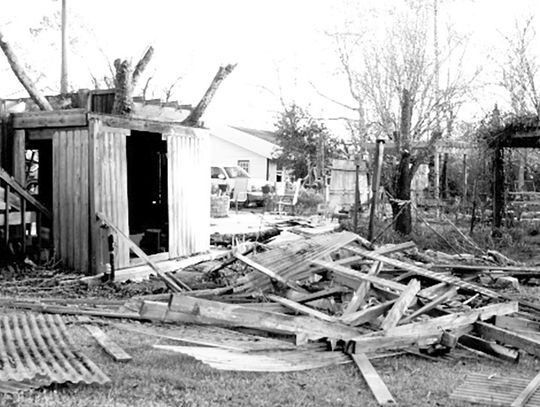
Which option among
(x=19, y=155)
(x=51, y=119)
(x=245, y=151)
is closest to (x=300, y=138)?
(x=245, y=151)

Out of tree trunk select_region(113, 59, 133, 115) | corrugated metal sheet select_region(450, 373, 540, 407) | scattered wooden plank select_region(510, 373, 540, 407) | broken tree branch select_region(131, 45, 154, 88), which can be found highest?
broken tree branch select_region(131, 45, 154, 88)

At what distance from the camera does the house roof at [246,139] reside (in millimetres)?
39125

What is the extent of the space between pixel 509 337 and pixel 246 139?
34522 millimetres

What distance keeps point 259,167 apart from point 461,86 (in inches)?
838

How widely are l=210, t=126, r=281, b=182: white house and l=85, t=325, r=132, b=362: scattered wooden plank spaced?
107ft

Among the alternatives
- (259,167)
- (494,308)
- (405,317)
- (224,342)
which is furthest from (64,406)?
(259,167)

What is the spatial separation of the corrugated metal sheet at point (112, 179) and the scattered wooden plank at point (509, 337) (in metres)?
6.45

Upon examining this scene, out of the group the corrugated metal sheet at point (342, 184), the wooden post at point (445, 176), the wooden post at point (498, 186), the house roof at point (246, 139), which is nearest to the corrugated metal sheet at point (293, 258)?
the wooden post at point (498, 186)

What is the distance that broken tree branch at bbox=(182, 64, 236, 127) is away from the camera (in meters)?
12.6

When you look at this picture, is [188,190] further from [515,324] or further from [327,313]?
[515,324]

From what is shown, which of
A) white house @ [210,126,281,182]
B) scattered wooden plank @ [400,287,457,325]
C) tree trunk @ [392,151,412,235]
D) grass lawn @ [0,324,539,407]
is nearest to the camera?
grass lawn @ [0,324,539,407]

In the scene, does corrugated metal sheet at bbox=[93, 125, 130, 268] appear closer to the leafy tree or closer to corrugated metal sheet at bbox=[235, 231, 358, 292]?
corrugated metal sheet at bbox=[235, 231, 358, 292]

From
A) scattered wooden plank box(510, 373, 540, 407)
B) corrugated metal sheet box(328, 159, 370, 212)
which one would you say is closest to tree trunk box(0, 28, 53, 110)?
scattered wooden plank box(510, 373, 540, 407)

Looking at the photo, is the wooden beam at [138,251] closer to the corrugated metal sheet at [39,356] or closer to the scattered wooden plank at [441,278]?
the corrugated metal sheet at [39,356]
